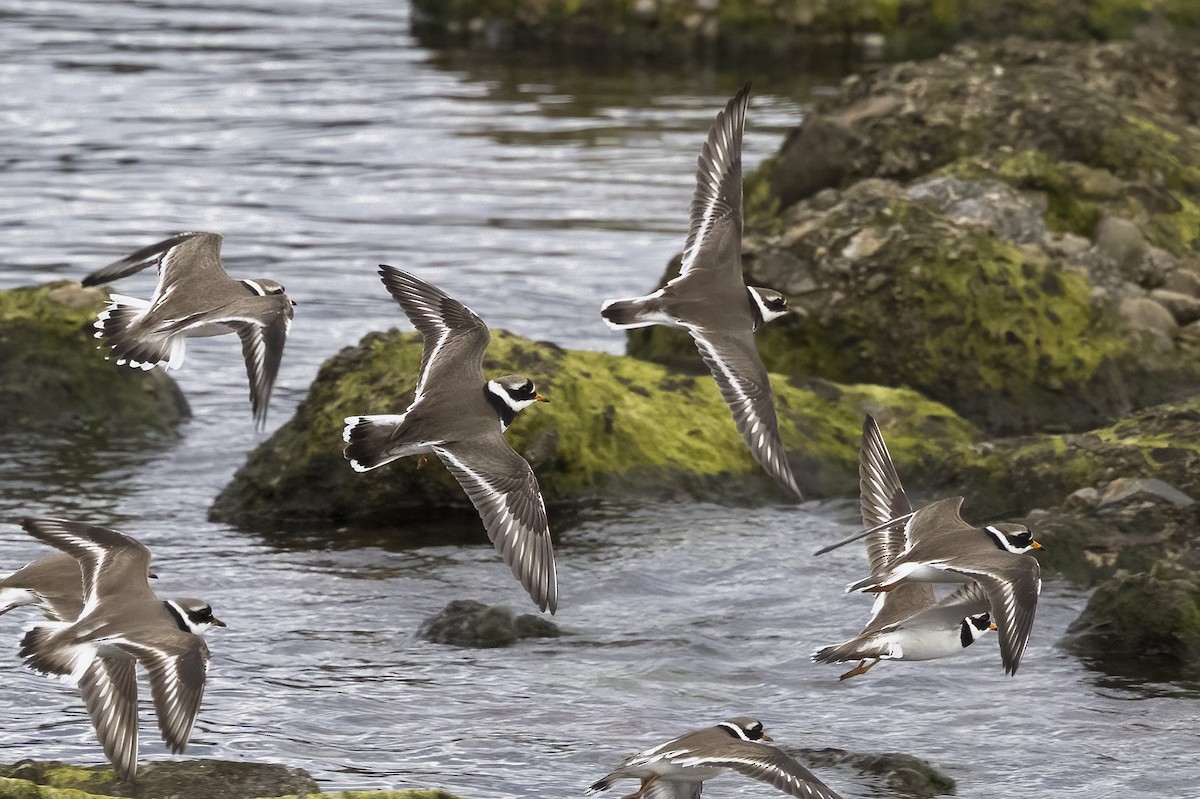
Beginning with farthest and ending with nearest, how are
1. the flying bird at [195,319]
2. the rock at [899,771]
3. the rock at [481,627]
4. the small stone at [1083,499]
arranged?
the small stone at [1083,499]
the rock at [481,627]
the flying bird at [195,319]
the rock at [899,771]

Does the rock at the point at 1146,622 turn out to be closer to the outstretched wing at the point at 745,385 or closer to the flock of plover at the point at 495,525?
the flock of plover at the point at 495,525

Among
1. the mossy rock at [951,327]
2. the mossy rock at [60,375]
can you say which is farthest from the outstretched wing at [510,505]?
the mossy rock at [60,375]

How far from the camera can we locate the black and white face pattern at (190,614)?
26.2 feet

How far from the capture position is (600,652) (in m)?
10.3

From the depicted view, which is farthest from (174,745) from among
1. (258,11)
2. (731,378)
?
(258,11)

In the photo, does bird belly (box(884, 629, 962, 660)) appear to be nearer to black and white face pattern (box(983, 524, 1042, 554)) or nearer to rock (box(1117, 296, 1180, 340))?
black and white face pattern (box(983, 524, 1042, 554))

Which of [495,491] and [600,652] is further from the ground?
[495,491]

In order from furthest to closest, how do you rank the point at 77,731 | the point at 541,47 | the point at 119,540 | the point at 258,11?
the point at 258,11, the point at 541,47, the point at 77,731, the point at 119,540

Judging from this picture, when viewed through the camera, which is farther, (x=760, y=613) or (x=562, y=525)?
(x=562, y=525)

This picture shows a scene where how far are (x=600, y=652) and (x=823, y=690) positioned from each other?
4.22 ft

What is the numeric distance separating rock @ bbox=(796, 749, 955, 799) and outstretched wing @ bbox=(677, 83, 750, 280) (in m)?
3.02

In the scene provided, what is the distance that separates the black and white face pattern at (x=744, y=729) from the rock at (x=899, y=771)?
82cm

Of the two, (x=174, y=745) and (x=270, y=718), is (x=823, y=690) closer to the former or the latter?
(x=270, y=718)

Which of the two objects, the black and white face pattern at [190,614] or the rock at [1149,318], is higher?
the black and white face pattern at [190,614]
